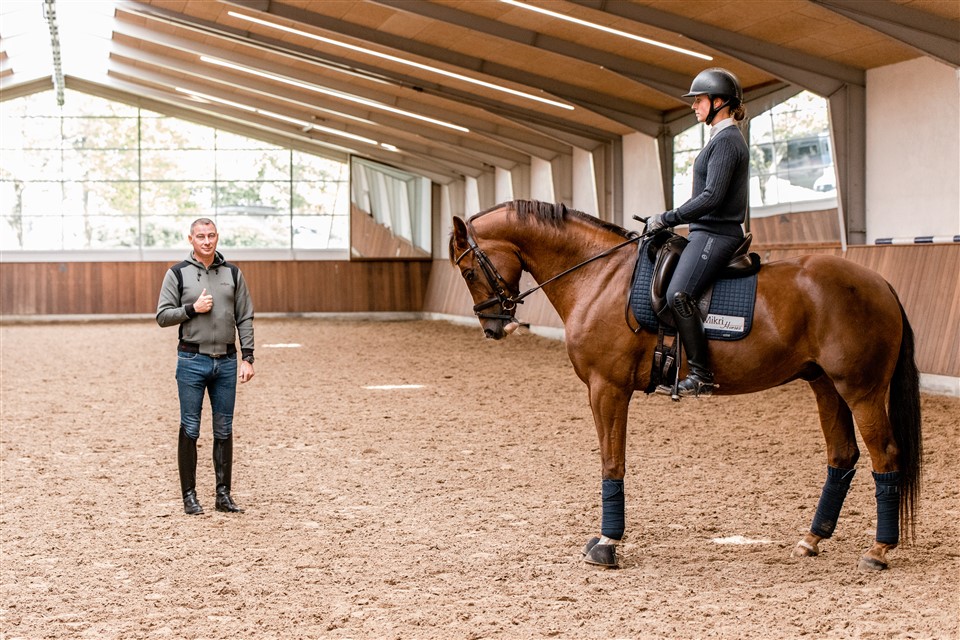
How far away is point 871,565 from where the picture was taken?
4.52 m

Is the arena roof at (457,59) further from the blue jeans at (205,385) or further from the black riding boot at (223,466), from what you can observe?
the black riding boot at (223,466)

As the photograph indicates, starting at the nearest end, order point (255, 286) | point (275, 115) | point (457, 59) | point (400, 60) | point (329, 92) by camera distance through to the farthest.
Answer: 1. point (457, 59)
2. point (400, 60)
3. point (329, 92)
4. point (275, 115)
5. point (255, 286)

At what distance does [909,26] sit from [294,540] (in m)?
7.77

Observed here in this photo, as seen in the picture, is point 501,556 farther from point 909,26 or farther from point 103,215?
point 103,215

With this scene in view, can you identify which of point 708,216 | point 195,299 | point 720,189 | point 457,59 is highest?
point 457,59

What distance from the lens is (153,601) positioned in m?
4.17

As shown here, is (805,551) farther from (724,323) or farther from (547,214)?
(547,214)

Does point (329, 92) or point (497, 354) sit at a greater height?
point (329, 92)

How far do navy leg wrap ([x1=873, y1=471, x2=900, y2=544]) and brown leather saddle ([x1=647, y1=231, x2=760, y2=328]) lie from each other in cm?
111

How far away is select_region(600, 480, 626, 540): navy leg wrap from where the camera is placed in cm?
470

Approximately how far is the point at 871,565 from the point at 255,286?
25371 millimetres

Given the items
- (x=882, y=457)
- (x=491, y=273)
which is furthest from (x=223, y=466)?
(x=882, y=457)

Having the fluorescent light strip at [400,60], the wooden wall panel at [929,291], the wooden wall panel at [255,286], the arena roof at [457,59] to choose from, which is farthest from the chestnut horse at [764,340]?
the wooden wall panel at [255,286]

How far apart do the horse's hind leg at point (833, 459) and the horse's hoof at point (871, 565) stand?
0.28 meters
